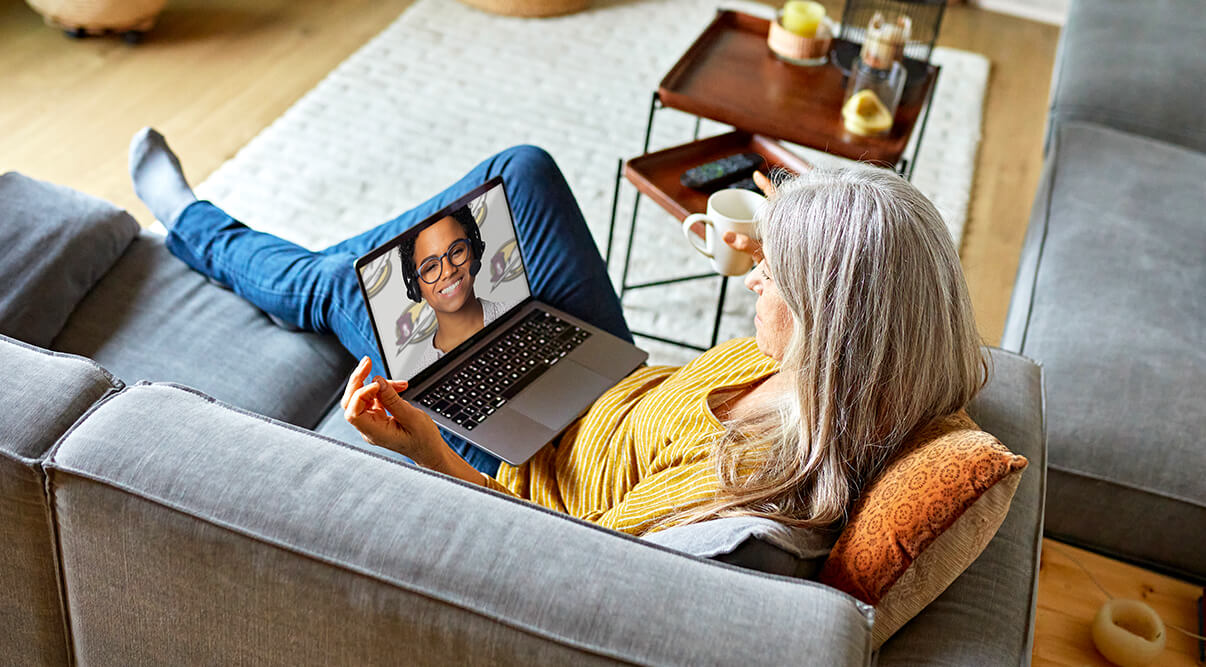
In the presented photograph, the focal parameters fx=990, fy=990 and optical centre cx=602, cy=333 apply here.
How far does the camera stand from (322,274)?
64.9 inches

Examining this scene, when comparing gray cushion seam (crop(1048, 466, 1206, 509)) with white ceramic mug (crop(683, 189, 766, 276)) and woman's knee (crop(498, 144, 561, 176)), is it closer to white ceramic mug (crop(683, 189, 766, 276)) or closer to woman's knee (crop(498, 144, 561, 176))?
white ceramic mug (crop(683, 189, 766, 276))

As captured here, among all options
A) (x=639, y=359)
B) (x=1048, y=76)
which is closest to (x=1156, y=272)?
(x=639, y=359)

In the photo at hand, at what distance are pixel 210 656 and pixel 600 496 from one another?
53cm

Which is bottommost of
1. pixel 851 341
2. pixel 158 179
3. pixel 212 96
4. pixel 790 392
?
pixel 212 96

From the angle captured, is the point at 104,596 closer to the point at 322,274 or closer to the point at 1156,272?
the point at 322,274

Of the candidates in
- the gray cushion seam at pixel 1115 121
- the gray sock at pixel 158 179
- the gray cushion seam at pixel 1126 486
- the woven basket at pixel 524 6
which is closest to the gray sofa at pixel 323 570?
the gray cushion seam at pixel 1126 486

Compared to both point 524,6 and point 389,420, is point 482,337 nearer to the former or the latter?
point 389,420

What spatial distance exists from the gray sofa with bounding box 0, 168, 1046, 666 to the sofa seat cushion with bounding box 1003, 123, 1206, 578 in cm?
53

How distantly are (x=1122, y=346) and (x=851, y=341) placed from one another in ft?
3.21

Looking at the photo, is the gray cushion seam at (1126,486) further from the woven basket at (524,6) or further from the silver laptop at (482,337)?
the woven basket at (524,6)

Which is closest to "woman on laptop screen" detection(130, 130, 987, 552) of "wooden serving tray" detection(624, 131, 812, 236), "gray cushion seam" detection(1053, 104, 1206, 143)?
"wooden serving tray" detection(624, 131, 812, 236)

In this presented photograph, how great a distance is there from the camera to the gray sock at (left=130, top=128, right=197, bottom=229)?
6.27ft

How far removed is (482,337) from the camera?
153cm

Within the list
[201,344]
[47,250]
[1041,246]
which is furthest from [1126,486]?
[47,250]
